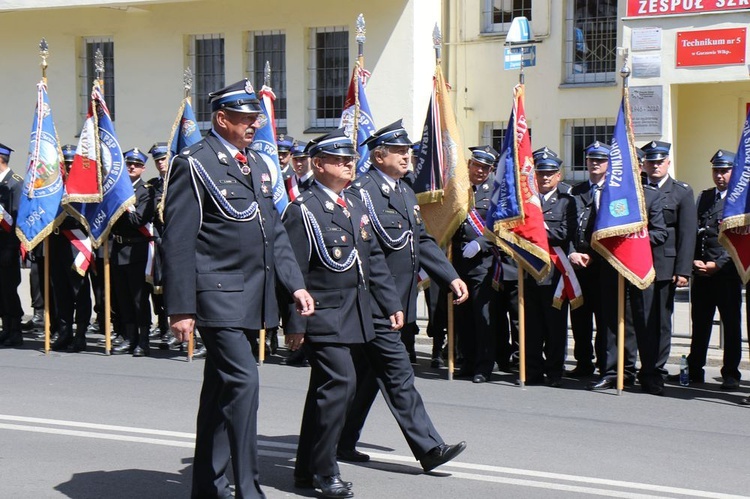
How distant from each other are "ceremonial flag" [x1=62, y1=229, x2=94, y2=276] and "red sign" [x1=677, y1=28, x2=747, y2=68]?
933 centimetres

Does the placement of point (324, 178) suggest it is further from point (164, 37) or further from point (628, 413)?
point (164, 37)

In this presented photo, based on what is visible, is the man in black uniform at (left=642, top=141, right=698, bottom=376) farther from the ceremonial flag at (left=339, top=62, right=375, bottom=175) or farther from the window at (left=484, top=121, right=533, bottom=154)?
the window at (left=484, top=121, right=533, bottom=154)

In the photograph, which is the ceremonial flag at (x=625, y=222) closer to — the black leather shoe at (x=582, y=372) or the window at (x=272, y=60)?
the black leather shoe at (x=582, y=372)

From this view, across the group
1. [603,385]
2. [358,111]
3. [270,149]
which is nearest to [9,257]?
[270,149]

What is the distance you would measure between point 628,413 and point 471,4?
11617mm

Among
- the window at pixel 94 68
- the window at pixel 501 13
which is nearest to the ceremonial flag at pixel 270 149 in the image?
the window at pixel 501 13

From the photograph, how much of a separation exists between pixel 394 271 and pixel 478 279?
339 centimetres

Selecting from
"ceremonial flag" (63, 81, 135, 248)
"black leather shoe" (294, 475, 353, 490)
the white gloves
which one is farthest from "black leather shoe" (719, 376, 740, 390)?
"ceremonial flag" (63, 81, 135, 248)

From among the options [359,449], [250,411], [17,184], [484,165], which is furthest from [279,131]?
[250,411]

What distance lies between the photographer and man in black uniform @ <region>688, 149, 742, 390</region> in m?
10.6

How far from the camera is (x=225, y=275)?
6223 millimetres

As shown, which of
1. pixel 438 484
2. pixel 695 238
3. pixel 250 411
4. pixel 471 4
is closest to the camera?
pixel 250 411

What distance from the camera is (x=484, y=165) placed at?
11.7 m

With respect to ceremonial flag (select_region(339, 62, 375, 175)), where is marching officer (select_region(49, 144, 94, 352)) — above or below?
below
